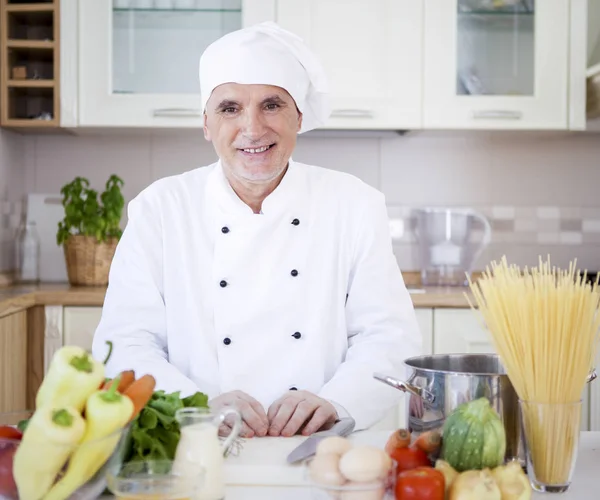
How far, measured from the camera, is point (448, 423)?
0.85m

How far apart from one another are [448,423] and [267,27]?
110 cm

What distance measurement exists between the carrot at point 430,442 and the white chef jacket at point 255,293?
0.69m

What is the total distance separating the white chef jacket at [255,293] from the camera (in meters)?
1.62

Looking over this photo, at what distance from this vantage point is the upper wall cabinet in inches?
107

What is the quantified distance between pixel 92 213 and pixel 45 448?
2083 millimetres

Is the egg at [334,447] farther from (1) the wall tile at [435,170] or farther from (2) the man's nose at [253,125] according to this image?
(1) the wall tile at [435,170]

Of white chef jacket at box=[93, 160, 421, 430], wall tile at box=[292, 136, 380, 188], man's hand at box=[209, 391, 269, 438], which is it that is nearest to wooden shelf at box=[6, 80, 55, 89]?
wall tile at box=[292, 136, 380, 188]

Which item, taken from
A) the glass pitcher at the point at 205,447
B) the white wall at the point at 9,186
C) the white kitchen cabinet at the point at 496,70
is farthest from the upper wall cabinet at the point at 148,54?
the glass pitcher at the point at 205,447

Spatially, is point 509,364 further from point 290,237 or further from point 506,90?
point 506,90

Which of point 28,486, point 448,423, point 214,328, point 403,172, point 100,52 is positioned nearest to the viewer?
point 28,486

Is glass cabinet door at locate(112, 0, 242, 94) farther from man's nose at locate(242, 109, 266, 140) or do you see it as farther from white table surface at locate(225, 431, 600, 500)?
white table surface at locate(225, 431, 600, 500)

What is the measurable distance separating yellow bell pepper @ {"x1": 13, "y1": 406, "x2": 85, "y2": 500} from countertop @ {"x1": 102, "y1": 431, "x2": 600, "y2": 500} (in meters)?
0.22

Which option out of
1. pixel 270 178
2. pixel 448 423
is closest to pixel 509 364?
pixel 448 423

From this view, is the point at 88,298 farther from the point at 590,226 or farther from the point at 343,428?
the point at 590,226
